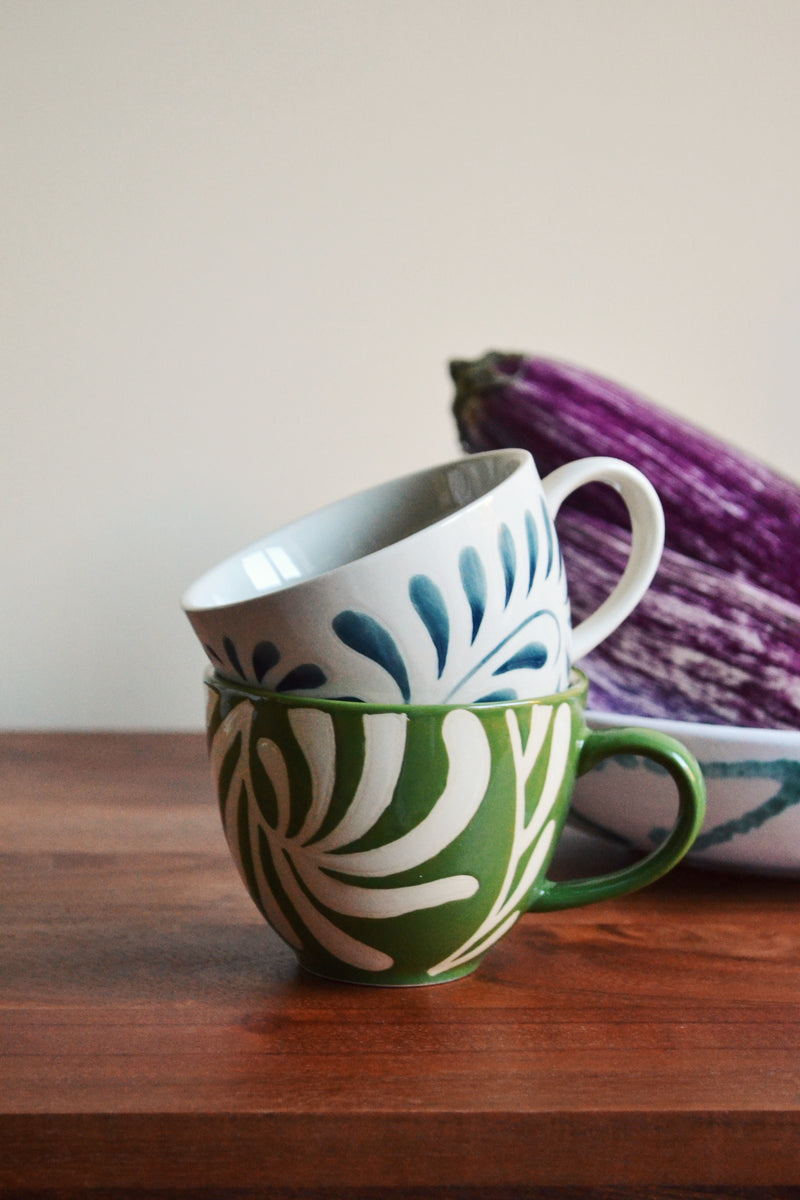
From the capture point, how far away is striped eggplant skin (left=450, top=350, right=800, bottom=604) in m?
0.49

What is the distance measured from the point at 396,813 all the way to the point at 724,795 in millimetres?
152

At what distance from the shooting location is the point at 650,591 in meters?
0.48

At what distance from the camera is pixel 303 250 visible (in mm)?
824

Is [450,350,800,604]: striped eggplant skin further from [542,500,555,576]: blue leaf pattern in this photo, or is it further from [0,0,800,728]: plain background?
[0,0,800,728]: plain background

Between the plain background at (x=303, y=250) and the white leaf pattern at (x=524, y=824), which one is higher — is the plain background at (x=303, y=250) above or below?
above

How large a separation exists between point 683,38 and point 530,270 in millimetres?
203

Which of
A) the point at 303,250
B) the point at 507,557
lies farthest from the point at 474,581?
the point at 303,250

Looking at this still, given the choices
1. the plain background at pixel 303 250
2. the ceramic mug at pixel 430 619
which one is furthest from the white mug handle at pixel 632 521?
the plain background at pixel 303 250

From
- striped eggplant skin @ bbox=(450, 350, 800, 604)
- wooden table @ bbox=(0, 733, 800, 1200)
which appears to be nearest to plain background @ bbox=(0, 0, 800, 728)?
striped eggplant skin @ bbox=(450, 350, 800, 604)

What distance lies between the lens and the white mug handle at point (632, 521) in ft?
1.21

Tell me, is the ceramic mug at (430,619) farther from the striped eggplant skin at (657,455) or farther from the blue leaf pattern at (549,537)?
the striped eggplant skin at (657,455)

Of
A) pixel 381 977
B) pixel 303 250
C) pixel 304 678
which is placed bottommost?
pixel 381 977

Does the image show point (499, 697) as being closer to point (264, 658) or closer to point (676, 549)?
point (264, 658)

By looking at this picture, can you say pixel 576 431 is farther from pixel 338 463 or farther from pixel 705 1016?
pixel 338 463
